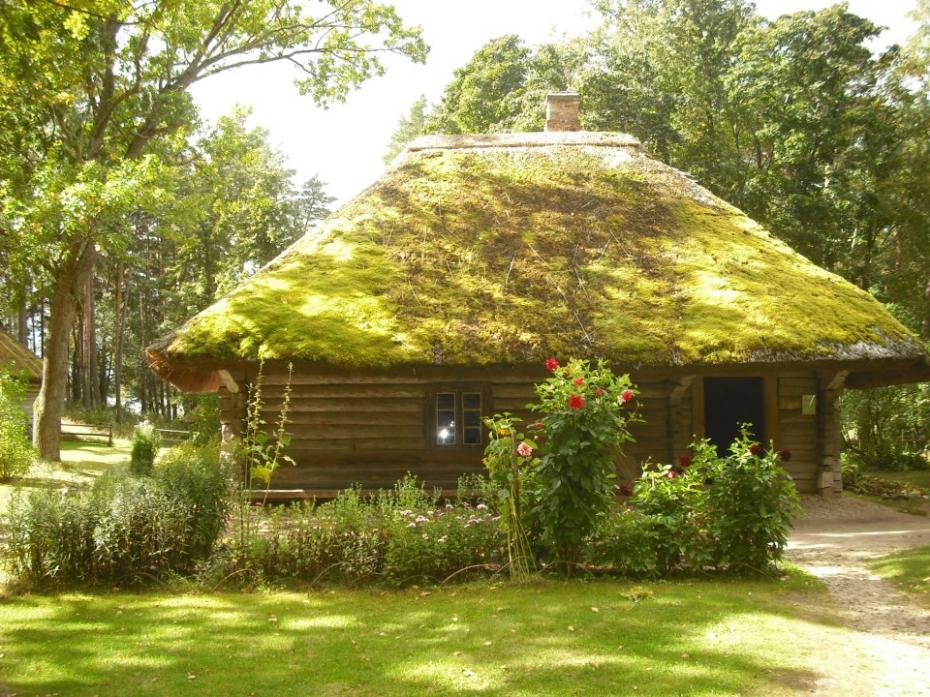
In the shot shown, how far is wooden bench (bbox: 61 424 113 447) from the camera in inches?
979

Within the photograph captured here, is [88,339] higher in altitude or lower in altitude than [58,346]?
higher

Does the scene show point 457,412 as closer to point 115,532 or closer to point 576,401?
point 576,401

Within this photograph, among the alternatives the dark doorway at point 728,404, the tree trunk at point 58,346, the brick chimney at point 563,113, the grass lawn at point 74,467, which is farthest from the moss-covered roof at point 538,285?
the tree trunk at point 58,346

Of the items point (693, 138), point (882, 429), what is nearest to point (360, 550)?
point (882, 429)

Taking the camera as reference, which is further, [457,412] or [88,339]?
[88,339]

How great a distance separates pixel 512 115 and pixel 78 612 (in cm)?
2595

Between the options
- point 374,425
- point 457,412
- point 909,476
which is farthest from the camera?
point 909,476

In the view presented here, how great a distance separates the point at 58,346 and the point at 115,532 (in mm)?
12097

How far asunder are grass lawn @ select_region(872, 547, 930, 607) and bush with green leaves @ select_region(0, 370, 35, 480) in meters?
15.2

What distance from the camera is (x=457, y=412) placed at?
11.1 meters

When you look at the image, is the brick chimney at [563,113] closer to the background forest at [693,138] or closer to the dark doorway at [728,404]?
the background forest at [693,138]

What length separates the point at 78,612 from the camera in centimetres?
601

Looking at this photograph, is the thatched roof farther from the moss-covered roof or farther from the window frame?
the window frame

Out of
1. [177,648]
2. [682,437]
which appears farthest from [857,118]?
[177,648]
